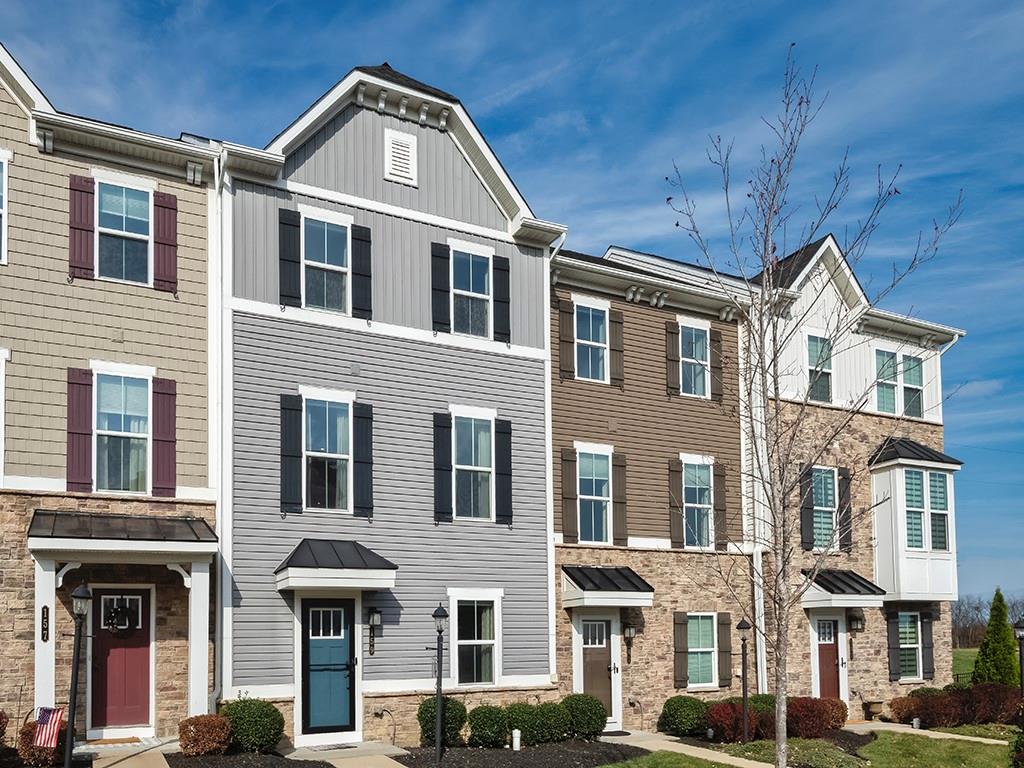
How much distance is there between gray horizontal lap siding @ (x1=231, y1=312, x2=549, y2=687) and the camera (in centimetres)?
1911

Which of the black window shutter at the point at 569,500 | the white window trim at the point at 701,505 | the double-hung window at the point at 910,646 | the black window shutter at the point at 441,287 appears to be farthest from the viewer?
the double-hung window at the point at 910,646

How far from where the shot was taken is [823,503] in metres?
28.0

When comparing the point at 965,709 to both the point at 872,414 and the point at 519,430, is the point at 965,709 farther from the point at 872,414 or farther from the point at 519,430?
the point at 519,430

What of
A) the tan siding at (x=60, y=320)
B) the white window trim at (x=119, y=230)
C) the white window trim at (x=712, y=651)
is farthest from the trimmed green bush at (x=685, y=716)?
the white window trim at (x=119, y=230)

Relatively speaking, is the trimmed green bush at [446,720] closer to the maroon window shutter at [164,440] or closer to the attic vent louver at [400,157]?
the maroon window shutter at [164,440]

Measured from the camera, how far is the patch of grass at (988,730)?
24.8m

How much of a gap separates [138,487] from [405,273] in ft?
19.9

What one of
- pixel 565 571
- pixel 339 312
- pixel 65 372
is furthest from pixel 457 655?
pixel 65 372

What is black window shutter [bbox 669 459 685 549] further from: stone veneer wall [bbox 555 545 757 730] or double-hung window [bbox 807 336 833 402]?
double-hung window [bbox 807 336 833 402]

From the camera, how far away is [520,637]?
21969 mm

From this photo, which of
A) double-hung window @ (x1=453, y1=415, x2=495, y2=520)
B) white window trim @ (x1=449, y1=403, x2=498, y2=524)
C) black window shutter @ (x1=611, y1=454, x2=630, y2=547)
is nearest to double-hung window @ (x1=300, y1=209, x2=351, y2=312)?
white window trim @ (x1=449, y1=403, x2=498, y2=524)

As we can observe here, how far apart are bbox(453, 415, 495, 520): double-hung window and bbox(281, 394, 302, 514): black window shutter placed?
3194 millimetres

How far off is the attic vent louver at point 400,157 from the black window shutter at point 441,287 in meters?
1.32

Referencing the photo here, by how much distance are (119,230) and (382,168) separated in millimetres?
4917
